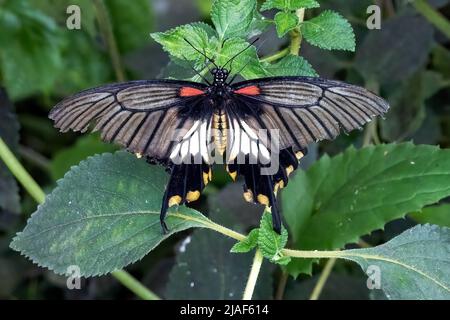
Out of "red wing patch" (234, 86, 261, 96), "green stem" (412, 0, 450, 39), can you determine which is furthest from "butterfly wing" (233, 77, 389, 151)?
"green stem" (412, 0, 450, 39)

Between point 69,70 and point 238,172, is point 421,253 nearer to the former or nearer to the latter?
point 238,172

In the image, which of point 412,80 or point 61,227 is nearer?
point 61,227

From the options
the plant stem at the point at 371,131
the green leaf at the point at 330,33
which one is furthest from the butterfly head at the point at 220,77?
the plant stem at the point at 371,131

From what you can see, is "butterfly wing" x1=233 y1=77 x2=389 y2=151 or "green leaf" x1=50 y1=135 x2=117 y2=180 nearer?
"butterfly wing" x1=233 y1=77 x2=389 y2=151

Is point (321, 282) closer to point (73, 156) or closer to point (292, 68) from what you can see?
point (292, 68)

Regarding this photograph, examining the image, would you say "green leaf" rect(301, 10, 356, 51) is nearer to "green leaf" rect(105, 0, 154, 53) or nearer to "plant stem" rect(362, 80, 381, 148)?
"plant stem" rect(362, 80, 381, 148)

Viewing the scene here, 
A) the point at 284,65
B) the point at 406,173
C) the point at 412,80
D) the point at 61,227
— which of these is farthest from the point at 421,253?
the point at 412,80

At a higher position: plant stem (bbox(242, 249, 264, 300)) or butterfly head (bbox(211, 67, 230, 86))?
butterfly head (bbox(211, 67, 230, 86))

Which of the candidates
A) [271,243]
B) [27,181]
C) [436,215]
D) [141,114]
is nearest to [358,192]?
[436,215]
